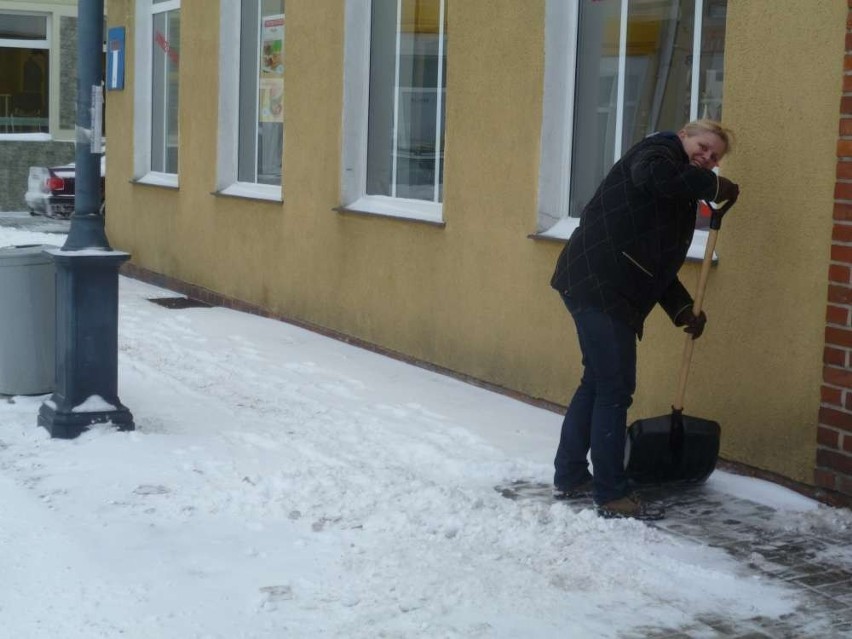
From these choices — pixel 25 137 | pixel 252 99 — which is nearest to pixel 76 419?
pixel 252 99

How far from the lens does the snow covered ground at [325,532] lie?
15.3 ft

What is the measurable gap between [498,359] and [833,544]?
128 inches

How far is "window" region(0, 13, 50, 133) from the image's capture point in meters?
26.2

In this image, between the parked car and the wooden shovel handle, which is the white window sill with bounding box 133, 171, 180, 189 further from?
the wooden shovel handle

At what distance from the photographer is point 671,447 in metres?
6.27

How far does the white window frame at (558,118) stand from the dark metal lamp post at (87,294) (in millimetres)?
2439

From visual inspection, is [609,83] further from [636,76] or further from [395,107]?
[395,107]

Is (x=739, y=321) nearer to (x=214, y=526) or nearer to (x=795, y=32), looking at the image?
(x=795, y=32)

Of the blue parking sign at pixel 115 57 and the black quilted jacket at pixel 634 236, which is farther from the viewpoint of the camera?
the blue parking sign at pixel 115 57

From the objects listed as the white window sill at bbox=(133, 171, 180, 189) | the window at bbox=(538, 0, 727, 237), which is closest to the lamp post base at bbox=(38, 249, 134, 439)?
the window at bbox=(538, 0, 727, 237)

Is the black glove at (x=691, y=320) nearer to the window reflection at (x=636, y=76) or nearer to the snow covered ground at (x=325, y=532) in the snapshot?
the snow covered ground at (x=325, y=532)

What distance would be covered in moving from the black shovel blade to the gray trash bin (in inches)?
135

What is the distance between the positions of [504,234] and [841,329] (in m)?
2.83

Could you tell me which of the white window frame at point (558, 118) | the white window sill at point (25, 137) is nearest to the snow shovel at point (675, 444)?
the white window frame at point (558, 118)
